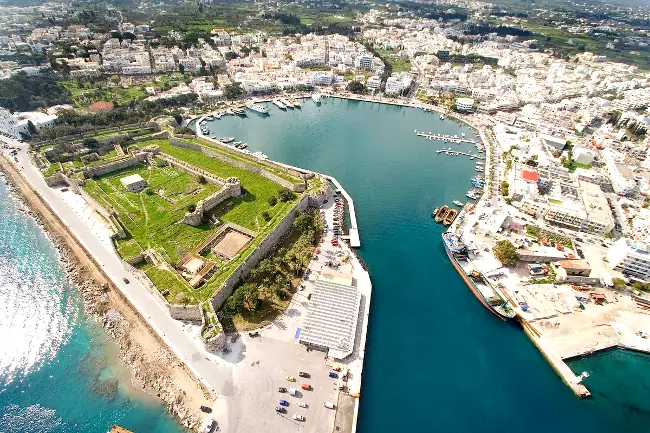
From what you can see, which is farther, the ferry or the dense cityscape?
the ferry

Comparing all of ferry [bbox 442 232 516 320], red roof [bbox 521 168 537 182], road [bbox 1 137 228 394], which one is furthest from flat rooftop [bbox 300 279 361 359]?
red roof [bbox 521 168 537 182]

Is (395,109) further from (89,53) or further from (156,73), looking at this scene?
(89,53)

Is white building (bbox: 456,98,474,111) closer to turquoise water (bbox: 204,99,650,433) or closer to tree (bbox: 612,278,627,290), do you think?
turquoise water (bbox: 204,99,650,433)

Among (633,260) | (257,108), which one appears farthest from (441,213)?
(257,108)

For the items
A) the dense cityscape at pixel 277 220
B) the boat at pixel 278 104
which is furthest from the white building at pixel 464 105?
the boat at pixel 278 104

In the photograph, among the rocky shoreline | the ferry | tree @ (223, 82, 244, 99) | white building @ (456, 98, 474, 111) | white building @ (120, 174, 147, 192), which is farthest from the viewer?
tree @ (223, 82, 244, 99)

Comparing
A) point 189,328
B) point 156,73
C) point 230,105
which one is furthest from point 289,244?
point 156,73

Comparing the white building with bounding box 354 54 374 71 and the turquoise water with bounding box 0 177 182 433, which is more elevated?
the white building with bounding box 354 54 374 71
